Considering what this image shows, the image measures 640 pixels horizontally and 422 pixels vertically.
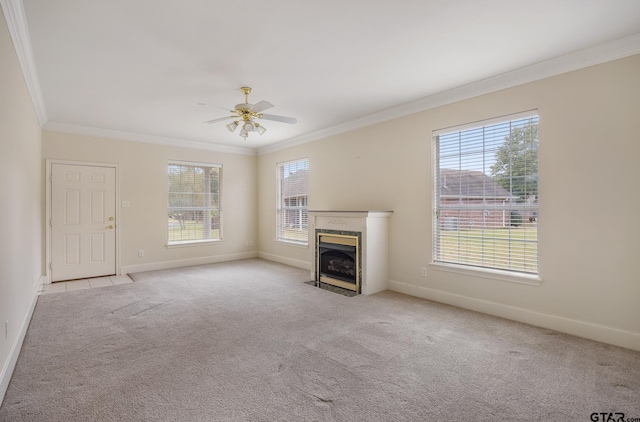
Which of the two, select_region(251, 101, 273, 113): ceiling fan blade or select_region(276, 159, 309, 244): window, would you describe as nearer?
select_region(251, 101, 273, 113): ceiling fan blade

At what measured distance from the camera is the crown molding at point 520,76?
2.72 metres

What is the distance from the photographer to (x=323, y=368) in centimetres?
240

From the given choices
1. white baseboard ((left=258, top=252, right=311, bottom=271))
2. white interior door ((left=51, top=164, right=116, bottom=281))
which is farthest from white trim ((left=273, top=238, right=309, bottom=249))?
white interior door ((left=51, top=164, right=116, bottom=281))

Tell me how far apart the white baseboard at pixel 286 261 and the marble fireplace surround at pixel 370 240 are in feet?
4.95

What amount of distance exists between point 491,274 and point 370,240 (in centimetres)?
153

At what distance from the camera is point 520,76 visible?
3.28 m

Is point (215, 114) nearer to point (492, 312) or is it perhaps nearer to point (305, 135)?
point (305, 135)

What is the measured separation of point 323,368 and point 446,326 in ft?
4.94

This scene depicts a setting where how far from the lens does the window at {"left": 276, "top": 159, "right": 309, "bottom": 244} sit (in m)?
6.32

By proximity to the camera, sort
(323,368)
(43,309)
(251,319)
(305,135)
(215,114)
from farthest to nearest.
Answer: (305,135) → (215,114) → (43,309) → (251,319) → (323,368)

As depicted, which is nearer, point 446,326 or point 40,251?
point 446,326

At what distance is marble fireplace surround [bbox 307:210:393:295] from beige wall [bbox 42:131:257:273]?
3.14 metres

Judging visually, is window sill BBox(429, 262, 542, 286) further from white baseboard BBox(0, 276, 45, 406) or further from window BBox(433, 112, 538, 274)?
white baseboard BBox(0, 276, 45, 406)

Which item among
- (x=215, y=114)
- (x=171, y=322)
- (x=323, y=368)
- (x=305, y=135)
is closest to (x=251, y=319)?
(x=171, y=322)
